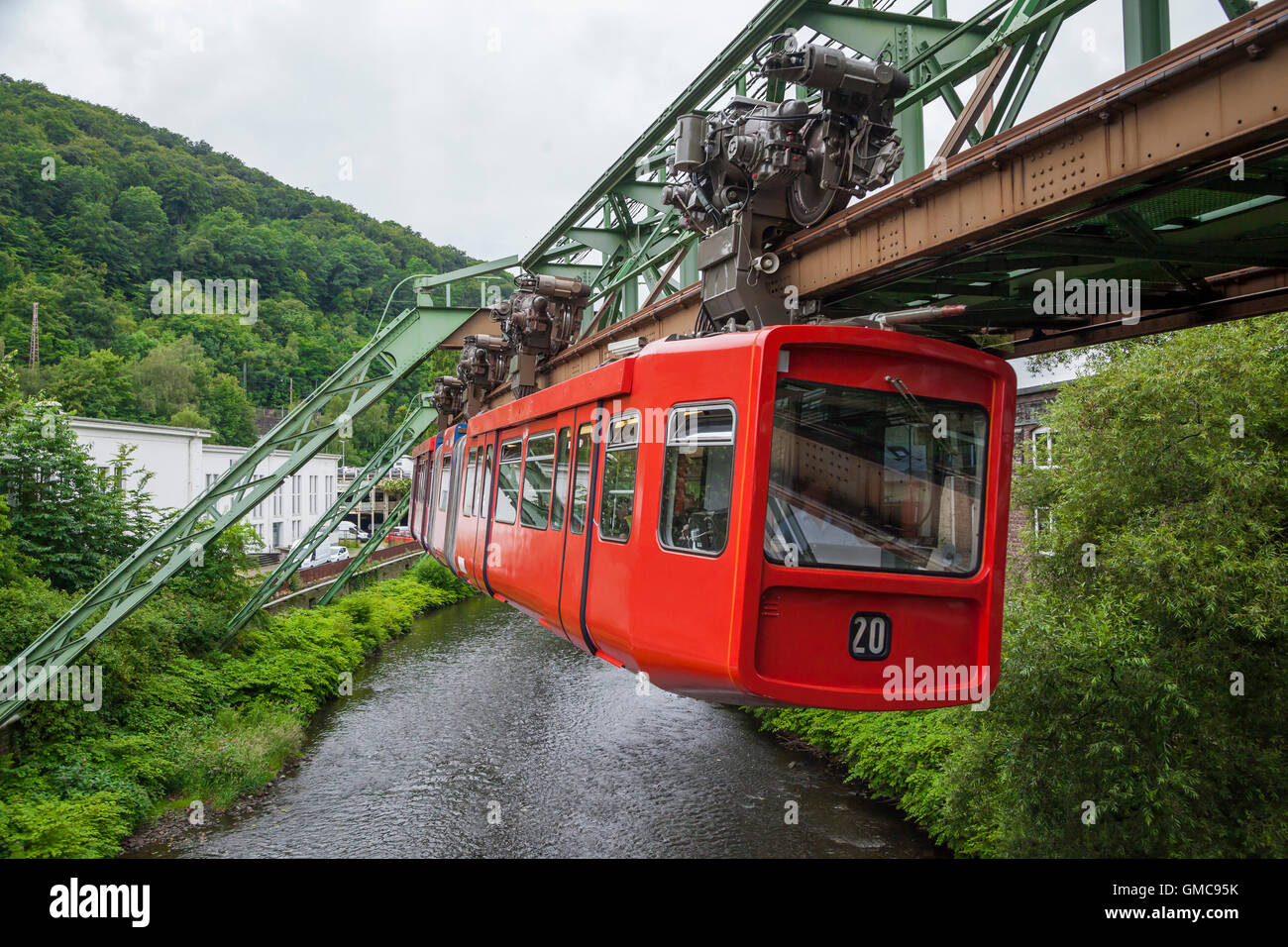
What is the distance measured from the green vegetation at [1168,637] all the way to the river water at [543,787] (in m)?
4.14

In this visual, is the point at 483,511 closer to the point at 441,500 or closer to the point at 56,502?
the point at 441,500

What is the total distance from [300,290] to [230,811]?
54.3 meters

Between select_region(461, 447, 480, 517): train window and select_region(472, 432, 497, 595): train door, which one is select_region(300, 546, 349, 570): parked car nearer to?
select_region(461, 447, 480, 517): train window

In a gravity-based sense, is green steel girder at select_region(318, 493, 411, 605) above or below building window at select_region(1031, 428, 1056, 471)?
below

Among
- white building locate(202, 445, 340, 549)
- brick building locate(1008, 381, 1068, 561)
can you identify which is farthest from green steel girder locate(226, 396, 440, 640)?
brick building locate(1008, 381, 1068, 561)

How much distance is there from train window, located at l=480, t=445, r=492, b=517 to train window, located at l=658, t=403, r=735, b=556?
5.16 m

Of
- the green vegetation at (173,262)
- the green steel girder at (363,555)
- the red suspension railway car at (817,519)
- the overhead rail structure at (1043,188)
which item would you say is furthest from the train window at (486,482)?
the green vegetation at (173,262)

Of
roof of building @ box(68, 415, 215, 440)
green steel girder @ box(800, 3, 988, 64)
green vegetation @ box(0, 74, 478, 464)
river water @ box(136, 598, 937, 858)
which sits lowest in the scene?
river water @ box(136, 598, 937, 858)

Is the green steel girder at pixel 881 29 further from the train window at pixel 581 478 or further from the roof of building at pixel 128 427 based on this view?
the roof of building at pixel 128 427

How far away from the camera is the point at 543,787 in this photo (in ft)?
48.7

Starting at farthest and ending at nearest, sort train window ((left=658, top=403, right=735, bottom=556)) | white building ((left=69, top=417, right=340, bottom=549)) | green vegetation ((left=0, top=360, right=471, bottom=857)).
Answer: white building ((left=69, top=417, right=340, bottom=549)) < green vegetation ((left=0, top=360, right=471, bottom=857)) < train window ((left=658, top=403, right=735, bottom=556))

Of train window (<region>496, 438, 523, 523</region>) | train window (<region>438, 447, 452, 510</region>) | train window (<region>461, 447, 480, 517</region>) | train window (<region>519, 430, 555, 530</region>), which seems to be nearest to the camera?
train window (<region>519, 430, 555, 530</region>)

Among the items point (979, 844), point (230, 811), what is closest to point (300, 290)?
point (230, 811)

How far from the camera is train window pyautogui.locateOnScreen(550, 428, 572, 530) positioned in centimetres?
670
